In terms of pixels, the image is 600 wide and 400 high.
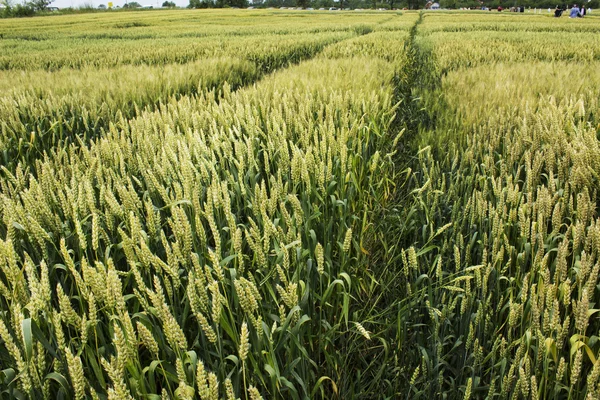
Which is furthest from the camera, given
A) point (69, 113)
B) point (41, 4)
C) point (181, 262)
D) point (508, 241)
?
point (41, 4)

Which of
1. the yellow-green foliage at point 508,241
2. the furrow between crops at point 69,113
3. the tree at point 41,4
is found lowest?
the yellow-green foliage at point 508,241

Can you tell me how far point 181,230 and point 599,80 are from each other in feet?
15.4

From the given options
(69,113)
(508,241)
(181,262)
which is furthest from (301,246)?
(69,113)

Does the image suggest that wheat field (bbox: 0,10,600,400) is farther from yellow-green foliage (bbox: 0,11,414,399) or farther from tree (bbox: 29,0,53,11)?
tree (bbox: 29,0,53,11)

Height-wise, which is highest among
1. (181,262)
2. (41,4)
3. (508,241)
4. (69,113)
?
(41,4)

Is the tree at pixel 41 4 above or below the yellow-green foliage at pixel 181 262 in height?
above

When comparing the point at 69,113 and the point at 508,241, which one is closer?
the point at 508,241

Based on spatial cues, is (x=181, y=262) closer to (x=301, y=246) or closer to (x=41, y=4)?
(x=301, y=246)

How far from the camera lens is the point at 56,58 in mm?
8844

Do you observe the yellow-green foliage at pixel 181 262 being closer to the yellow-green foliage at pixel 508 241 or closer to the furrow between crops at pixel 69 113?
the furrow between crops at pixel 69 113

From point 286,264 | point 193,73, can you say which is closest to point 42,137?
point 193,73

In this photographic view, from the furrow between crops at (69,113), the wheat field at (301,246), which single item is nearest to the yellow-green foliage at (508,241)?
the wheat field at (301,246)

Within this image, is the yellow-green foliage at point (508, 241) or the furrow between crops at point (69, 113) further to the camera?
the furrow between crops at point (69, 113)

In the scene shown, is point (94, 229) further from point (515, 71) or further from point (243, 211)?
point (515, 71)
